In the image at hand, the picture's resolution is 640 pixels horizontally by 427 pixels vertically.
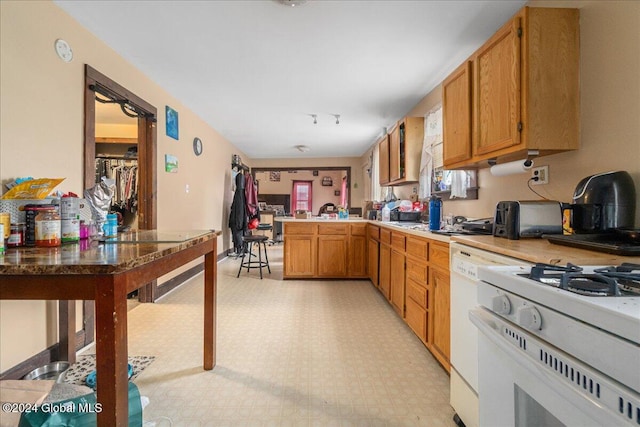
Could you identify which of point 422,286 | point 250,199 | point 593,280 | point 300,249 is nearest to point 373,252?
point 300,249

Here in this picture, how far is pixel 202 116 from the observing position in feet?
14.6

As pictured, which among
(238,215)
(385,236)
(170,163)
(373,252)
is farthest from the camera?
(238,215)

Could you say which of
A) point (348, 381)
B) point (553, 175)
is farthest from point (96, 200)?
point (553, 175)

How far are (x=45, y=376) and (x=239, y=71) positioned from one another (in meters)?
2.78

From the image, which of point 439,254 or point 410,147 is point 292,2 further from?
point 410,147

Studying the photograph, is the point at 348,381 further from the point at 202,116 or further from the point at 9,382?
the point at 202,116

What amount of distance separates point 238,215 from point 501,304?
219 inches

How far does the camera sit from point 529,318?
2.19 feet

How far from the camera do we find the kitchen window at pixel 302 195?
11.3 meters

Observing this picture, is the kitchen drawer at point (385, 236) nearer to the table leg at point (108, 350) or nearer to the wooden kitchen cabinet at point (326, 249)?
the wooden kitchen cabinet at point (326, 249)

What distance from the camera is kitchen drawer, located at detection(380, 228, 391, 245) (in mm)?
2945

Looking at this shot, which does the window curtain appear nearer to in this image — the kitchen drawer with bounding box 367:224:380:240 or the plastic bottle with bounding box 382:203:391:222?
the plastic bottle with bounding box 382:203:391:222

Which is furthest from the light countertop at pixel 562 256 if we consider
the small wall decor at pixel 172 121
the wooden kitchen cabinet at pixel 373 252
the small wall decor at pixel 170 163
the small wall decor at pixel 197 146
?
the small wall decor at pixel 197 146

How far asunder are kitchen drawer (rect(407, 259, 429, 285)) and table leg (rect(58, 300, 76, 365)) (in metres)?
2.31
